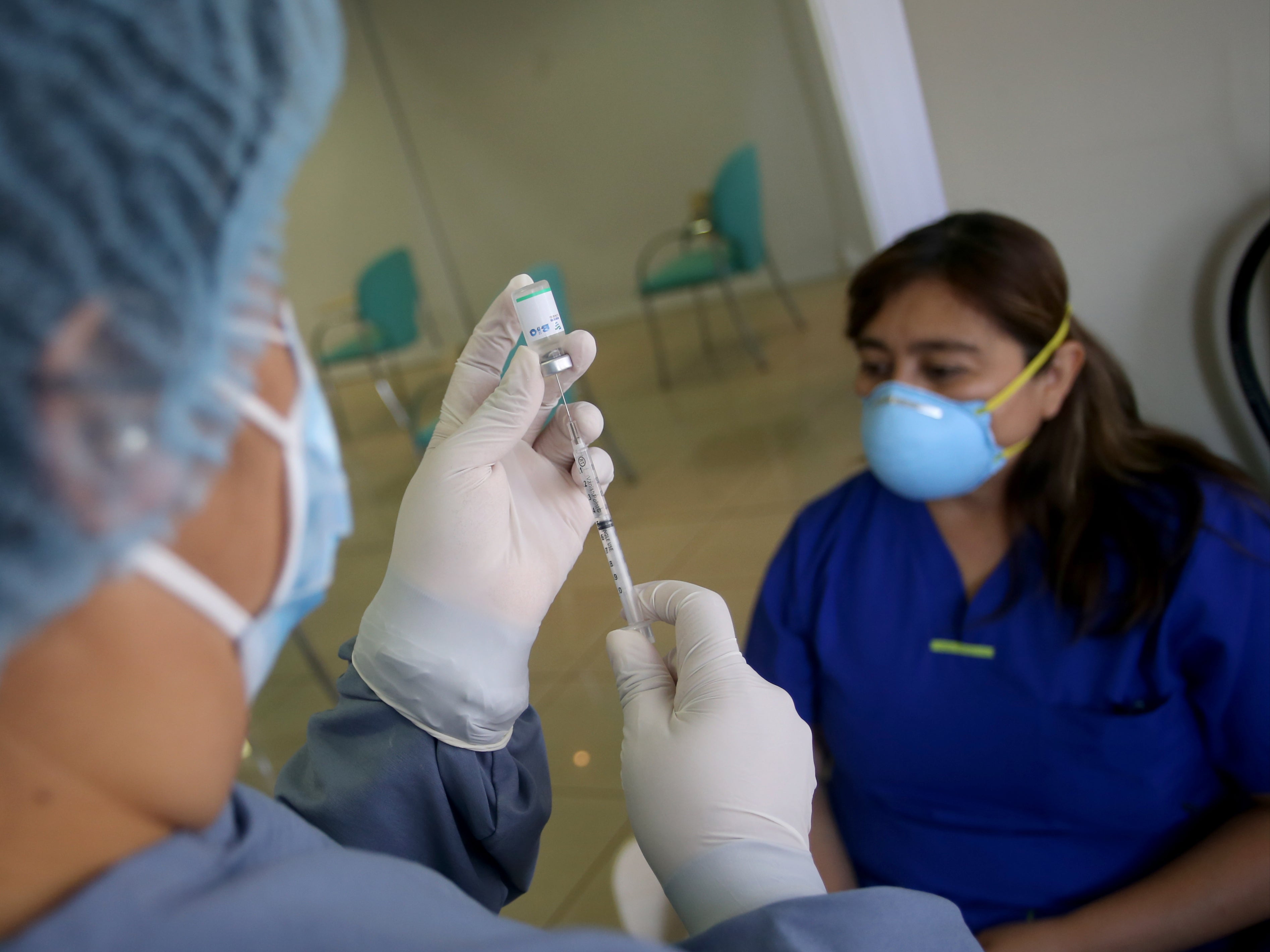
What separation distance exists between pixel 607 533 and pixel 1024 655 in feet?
1.80

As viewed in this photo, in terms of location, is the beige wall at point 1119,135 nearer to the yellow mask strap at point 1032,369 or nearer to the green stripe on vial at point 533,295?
the yellow mask strap at point 1032,369

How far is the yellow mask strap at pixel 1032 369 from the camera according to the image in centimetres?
104

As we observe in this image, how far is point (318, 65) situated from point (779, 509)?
4.85ft

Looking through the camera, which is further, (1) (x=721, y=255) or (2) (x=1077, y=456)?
(1) (x=721, y=255)

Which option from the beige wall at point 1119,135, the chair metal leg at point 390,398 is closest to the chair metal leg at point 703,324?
the beige wall at point 1119,135

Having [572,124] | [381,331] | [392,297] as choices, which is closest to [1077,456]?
[381,331]

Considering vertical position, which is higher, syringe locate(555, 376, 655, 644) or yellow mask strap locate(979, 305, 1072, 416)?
syringe locate(555, 376, 655, 644)

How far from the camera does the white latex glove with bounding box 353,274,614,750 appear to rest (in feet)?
1.71

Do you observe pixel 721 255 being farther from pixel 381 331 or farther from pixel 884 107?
pixel 884 107

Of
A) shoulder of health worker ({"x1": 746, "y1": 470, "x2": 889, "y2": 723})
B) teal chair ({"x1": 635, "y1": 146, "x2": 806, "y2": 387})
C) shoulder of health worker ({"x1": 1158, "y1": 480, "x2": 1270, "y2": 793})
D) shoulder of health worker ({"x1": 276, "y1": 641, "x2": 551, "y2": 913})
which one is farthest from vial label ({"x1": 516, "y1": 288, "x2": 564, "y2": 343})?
teal chair ({"x1": 635, "y1": 146, "x2": 806, "y2": 387})

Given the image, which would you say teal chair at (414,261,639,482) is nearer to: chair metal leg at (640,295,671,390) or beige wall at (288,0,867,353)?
beige wall at (288,0,867,353)

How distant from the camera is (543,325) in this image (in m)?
0.51

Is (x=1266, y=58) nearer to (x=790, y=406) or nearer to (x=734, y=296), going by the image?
(x=790, y=406)

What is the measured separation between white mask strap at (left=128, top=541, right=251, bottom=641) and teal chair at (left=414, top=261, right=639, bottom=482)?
0.91 ft
